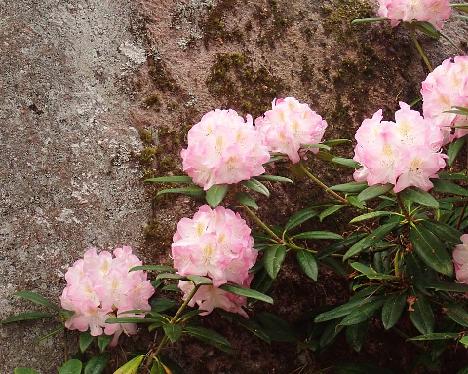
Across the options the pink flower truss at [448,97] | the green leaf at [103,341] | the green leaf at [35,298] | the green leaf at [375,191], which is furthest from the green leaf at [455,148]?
the green leaf at [35,298]

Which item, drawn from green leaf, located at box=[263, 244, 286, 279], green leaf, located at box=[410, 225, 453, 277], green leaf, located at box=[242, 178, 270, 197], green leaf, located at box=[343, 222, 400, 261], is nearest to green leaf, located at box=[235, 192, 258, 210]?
green leaf, located at box=[242, 178, 270, 197]

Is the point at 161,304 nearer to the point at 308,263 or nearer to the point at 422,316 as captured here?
the point at 308,263

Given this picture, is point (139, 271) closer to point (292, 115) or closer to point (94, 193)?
point (94, 193)

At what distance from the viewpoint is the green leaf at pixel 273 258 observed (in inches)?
58.9

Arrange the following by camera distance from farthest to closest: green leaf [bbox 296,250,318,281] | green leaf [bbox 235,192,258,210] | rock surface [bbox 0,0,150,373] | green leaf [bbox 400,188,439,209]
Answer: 1. rock surface [bbox 0,0,150,373]
2. green leaf [bbox 296,250,318,281]
3. green leaf [bbox 235,192,258,210]
4. green leaf [bbox 400,188,439,209]

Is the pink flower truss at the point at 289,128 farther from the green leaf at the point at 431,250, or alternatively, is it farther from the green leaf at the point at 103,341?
the green leaf at the point at 103,341

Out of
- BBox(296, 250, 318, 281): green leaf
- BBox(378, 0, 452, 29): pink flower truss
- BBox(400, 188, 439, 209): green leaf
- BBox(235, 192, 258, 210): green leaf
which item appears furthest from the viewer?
BBox(378, 0, 452, 29): pink flower truss

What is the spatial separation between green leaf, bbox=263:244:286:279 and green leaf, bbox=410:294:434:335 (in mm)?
319

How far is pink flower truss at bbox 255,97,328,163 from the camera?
1554 mm

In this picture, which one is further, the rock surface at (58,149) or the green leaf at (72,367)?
the rock surface at (58,149)

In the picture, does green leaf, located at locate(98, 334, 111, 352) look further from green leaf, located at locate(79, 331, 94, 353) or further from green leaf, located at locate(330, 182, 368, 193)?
green leaf, located at locate(330, 182, 368, 193)

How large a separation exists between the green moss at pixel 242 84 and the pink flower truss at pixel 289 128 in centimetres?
39

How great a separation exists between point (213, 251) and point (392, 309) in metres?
0.44

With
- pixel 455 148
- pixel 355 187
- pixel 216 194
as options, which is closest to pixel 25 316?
pixel 216 194
